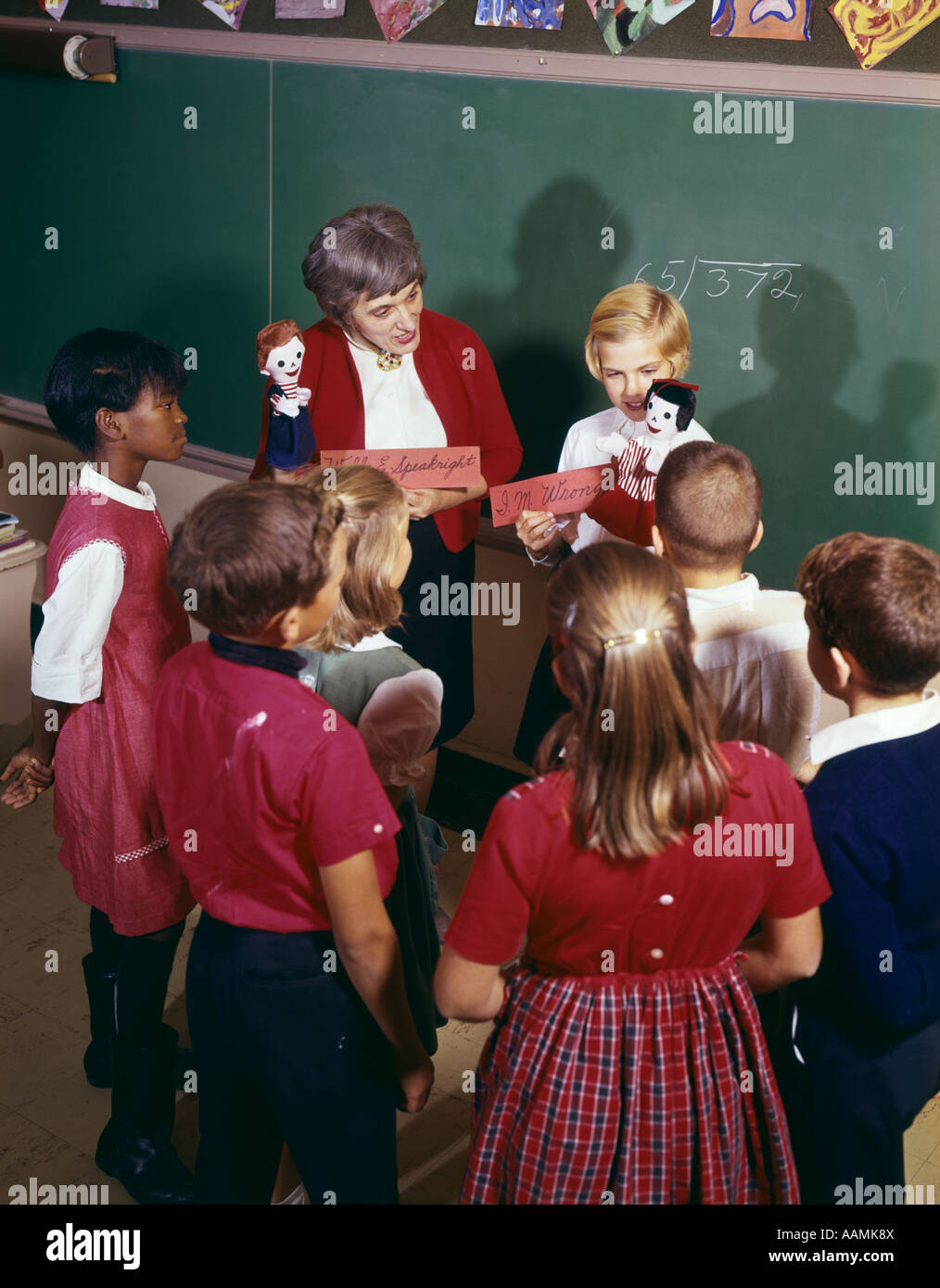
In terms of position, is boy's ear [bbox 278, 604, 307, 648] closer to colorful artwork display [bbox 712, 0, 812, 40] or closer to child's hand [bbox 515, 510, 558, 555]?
child's hand [bbox 515, 510, 558, 555]

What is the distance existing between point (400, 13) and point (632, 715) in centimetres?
246

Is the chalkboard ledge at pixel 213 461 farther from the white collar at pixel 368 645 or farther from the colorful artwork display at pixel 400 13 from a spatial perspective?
the white collar at pixel 368 645

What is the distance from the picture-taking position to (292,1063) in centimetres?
159

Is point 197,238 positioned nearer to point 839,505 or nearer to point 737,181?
point 737,181

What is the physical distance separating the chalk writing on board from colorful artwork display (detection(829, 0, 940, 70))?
43cm

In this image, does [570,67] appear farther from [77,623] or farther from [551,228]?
[77,623]

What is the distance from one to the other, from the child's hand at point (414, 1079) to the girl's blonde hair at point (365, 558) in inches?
23.5

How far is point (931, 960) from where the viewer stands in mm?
1562

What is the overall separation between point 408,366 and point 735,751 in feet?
5.12

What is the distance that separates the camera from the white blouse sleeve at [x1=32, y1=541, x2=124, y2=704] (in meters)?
1.99

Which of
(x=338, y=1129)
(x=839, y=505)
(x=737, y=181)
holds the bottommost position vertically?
(x=338, y=1129)

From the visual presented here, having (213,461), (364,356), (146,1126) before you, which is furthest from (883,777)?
(213,461)

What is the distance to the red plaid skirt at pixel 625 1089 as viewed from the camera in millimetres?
1397

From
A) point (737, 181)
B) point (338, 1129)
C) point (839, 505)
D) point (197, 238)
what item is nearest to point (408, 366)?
point (737, 181)
